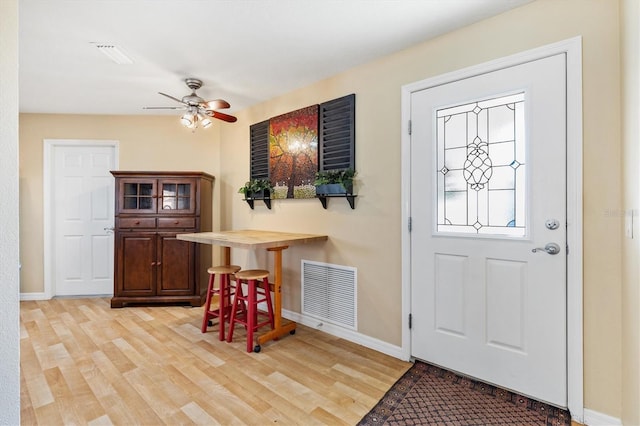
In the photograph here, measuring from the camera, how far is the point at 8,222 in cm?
90

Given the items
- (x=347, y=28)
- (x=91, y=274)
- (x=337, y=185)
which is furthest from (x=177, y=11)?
(x=91, y=274)

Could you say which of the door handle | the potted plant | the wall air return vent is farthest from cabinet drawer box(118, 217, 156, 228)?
the door handle

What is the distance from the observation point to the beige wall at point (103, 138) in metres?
4.12

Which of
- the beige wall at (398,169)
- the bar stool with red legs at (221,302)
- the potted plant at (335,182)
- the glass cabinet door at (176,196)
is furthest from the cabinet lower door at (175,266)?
the potted plant at (335,182)

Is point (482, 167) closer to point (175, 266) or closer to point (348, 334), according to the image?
point (348, 334)

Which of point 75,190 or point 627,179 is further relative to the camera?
point 75,190

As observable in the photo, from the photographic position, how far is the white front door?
1854 mm

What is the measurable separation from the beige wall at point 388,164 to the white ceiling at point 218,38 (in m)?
0.17

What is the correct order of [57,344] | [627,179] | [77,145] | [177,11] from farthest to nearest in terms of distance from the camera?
[77,145], [57,344], [177,11], [627,179]

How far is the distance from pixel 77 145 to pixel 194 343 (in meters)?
3.39

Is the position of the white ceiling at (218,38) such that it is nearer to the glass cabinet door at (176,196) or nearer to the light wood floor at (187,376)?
the glass cabinet door at (176,196)

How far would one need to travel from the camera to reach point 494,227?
208cm

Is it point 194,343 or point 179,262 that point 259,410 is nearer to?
point 194,343

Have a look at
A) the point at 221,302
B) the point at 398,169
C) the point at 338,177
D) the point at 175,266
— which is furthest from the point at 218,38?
the point at 175,266
